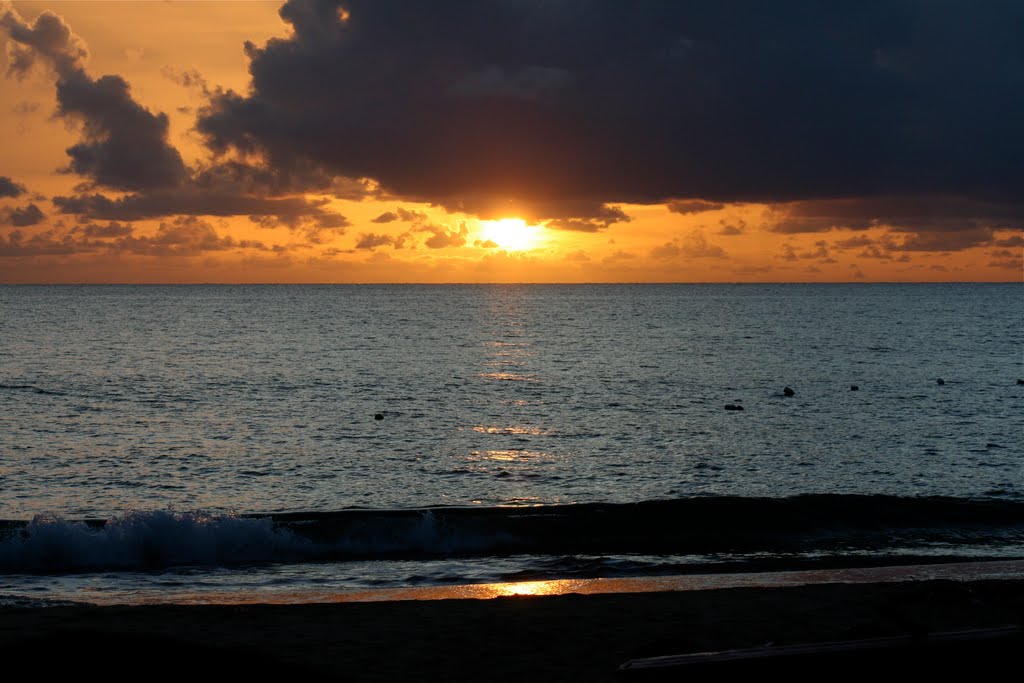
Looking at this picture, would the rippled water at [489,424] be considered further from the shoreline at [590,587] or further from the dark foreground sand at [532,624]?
the dark foreground sand at [532,624]

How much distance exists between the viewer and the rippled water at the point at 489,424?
31.5m

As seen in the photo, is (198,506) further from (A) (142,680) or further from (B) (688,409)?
(B) (688,409)

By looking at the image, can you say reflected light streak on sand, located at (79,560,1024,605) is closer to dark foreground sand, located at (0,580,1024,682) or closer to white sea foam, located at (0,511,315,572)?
dark foreground sand, located at (0,580,1024,682)

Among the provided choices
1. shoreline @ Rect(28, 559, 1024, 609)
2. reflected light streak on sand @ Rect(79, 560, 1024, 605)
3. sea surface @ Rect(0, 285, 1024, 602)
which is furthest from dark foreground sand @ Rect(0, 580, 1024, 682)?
sea surface @ Rect(0, 285, 1024, 602)

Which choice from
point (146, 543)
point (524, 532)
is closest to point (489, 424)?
point (524, 532)

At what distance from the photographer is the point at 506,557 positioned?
2342 centimetres

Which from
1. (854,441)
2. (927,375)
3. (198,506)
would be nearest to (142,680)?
(198,506)

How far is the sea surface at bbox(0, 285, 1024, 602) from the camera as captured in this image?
22.8 metres

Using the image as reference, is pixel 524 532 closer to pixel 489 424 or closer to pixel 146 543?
pixel 146 543

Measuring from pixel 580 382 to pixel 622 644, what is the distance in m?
55.3

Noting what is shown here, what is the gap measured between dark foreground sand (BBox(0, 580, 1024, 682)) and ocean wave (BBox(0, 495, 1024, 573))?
674 cm

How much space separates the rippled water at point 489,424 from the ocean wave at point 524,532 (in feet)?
Answer: 7.72

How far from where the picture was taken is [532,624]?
15055mm

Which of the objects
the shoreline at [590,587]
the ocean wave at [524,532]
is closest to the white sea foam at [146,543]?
the ocean wave at [524,532]
